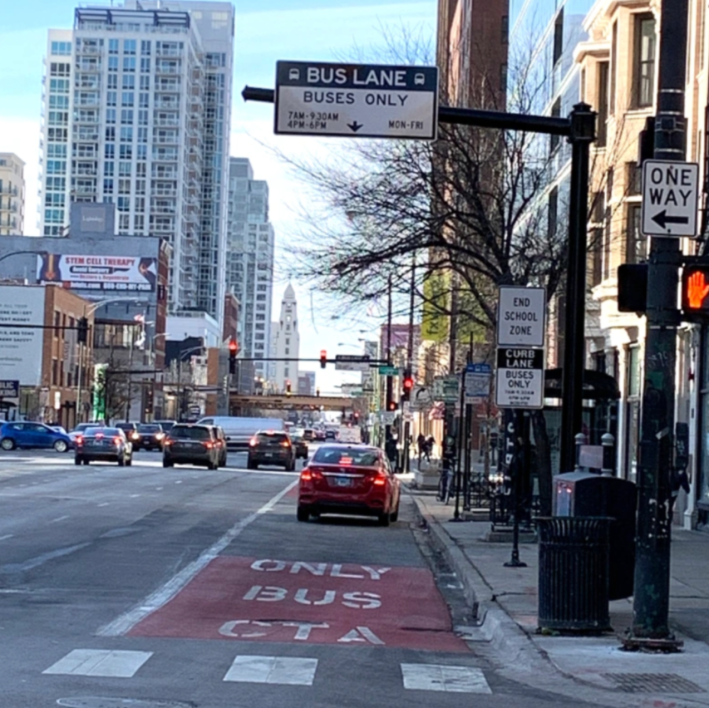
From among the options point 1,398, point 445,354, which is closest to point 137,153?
point 1,398

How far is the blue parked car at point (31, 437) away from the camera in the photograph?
72812 mm

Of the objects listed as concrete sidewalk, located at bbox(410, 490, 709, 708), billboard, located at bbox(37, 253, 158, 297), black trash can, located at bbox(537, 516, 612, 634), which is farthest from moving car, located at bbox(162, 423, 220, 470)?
billboard, located at bbox(37, 253, 158, 297)

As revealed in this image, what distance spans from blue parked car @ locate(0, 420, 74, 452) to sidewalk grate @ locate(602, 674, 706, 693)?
6495 cm

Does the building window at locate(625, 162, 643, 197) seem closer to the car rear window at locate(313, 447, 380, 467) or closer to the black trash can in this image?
the car rear window at locate(313, 447, 380, 467)

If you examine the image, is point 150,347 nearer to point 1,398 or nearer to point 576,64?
point 1,398

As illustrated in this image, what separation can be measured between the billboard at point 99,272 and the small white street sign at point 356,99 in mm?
127639

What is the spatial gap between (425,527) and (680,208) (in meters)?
17.9

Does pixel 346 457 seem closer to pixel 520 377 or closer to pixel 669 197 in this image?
pixel 520 377

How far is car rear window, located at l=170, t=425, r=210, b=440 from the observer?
55781 mm

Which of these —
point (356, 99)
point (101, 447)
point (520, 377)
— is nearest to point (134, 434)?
point (101, 447)

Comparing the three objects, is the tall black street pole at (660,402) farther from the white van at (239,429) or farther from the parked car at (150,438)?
the white van at (239,429)

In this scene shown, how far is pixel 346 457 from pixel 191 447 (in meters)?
27.7

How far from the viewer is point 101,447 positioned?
55125 millimetres

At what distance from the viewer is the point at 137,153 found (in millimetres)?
198625
